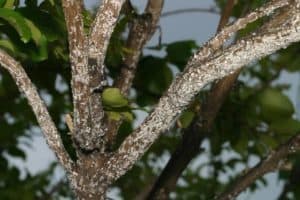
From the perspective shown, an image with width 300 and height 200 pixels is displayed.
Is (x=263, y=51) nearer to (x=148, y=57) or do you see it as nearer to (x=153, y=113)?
(x=153, y=113)

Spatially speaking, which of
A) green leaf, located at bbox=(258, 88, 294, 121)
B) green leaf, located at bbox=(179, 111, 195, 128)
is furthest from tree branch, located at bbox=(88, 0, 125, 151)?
green leaf, located at bbox=(258, 88, 294, 121)

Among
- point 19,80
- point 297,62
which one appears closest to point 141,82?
point 297,62

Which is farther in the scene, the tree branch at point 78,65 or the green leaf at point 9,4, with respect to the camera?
the green leaf at point 9,4

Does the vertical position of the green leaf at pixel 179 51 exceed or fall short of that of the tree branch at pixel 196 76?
it falls short

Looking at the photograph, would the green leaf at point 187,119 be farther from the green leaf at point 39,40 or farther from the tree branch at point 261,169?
the green leaf at point 39,40

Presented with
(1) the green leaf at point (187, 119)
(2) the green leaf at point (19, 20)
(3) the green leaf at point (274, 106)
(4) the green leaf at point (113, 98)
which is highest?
(2) the green leaf at point (19, 20)

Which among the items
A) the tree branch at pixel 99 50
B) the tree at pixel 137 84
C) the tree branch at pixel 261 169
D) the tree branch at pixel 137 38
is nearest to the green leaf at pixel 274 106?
the tree at pixel 137 84

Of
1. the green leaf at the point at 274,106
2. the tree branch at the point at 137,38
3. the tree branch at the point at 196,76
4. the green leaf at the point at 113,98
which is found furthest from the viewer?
the green leaf at the point at 274,106
